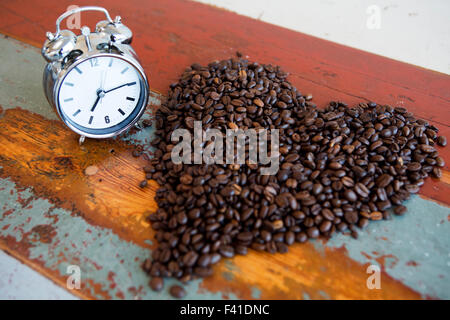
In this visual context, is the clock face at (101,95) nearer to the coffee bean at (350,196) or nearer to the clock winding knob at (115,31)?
the clock winding knob at (115,31)

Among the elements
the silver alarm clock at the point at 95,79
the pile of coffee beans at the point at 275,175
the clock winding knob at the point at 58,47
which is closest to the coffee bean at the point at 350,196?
the pile of coffee beans at the point at 275,175

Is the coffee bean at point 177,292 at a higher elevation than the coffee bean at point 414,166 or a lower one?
lower

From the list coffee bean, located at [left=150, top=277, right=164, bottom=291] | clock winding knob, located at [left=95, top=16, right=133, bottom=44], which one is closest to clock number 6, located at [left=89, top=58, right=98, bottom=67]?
clock winding knob, located at [left=95, top=16, right=133, bottom=44]

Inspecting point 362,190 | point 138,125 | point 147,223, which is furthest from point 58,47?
point 362,190

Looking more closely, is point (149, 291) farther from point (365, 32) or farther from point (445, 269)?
point (365, 32)

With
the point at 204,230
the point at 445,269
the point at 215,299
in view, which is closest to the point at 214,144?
the point at 204,230

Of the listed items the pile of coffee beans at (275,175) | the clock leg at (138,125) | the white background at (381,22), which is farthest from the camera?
the white background at (381,22)

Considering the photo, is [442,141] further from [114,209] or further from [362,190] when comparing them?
[114,209]
